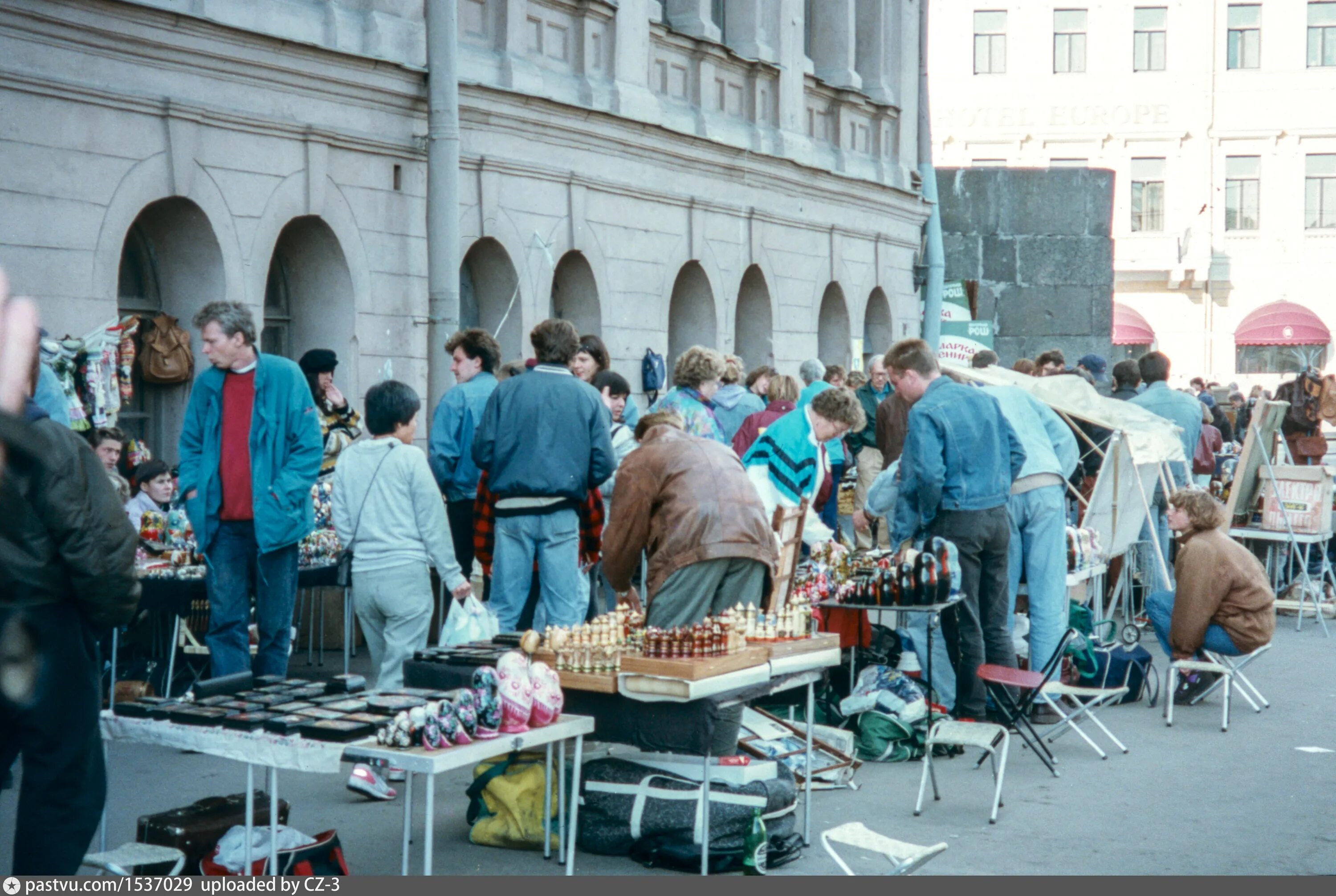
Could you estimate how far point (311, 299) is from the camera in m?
12.9

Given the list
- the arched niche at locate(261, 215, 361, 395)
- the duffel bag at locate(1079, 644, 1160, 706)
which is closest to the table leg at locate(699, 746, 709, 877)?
the duffel bag at locate(1079, 644, 1160, 706)

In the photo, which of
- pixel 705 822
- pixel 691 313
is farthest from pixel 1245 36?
pixel 705 822

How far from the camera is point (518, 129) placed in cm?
1464

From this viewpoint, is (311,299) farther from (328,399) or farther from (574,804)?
(574,804)

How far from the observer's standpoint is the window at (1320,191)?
42312mm

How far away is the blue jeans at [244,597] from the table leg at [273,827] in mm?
2355

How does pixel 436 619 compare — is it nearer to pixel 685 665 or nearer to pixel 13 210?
A: pixel 13 210

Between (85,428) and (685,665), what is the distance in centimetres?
510

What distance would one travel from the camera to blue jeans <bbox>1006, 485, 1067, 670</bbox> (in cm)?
947

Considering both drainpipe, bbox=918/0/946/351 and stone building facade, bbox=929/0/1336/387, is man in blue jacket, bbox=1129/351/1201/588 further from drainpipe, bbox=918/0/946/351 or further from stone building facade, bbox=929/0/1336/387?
stone building facade, bbox=929/0/1336/387

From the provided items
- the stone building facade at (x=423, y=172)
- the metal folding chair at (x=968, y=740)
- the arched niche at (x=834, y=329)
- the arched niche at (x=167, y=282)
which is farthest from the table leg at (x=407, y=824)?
the arched niche at (x=834, y=329)

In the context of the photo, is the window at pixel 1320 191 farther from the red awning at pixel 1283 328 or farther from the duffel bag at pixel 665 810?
the duffel bag at pixel 665 810

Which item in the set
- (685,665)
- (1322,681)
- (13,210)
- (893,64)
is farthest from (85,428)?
(893,64)

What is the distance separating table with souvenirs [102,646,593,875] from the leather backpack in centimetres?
567
